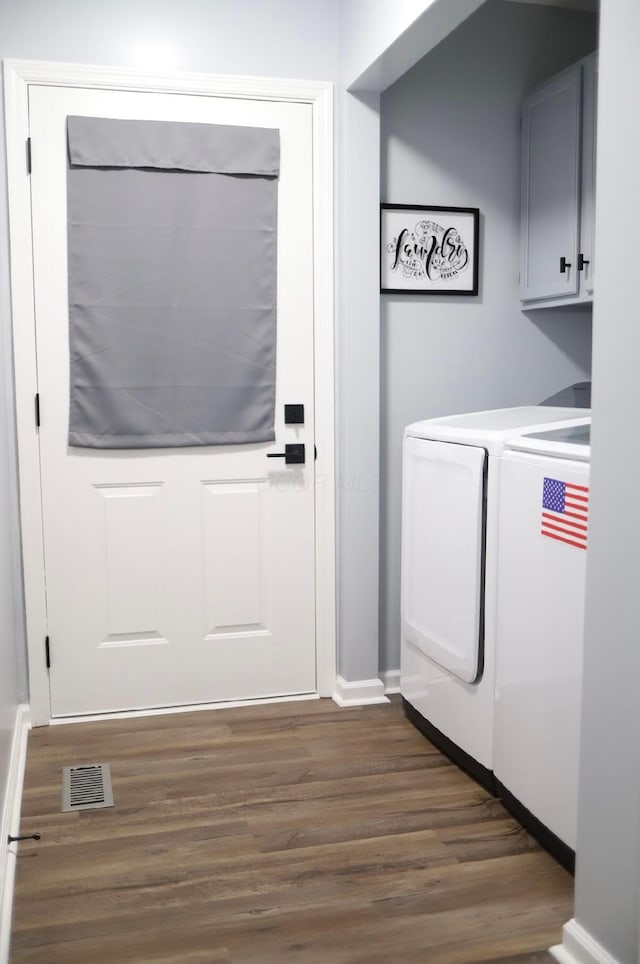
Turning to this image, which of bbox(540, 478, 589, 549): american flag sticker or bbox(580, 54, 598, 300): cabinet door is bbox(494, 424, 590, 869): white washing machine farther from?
bbox(580, 54, 598, 300): cabinet door

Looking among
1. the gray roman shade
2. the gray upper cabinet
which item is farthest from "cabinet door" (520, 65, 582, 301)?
the gray roman shade

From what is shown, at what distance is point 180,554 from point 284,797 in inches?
39.0

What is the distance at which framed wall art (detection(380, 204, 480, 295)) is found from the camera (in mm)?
3270

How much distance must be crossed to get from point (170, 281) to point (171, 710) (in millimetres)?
1524

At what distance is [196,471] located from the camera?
3.21 metres

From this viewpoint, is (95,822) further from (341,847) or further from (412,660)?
(412,660)

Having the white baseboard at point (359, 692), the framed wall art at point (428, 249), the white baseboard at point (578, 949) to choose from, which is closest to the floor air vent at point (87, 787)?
the white baseboard at point (359, 692)

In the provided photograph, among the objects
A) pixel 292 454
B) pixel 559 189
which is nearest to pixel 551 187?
pixel 559 189

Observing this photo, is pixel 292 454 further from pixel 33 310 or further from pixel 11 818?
pixel 11 818

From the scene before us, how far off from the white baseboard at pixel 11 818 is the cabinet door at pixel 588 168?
2.33 m

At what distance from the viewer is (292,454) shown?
10.7 ft

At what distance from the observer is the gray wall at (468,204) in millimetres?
3273

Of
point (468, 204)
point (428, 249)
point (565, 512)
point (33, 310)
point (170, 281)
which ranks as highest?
point (468, 204)

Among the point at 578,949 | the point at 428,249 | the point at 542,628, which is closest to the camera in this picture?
the point at 578,949
